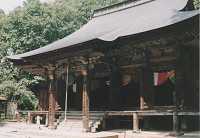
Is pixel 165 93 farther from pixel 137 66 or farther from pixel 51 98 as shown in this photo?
pixel 51 98

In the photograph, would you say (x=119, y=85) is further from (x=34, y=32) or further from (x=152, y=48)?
(x=34, y=32)

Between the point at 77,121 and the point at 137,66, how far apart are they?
3.84 meters

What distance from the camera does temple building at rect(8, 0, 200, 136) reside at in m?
12.9

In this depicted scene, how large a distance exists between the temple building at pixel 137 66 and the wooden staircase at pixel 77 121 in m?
0.05

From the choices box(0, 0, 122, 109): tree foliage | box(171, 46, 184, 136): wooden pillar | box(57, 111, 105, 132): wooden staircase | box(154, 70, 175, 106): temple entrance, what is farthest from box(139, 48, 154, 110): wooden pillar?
box(0, 0, 122, 109): tree foliage

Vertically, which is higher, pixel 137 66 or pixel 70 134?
pixel 137 66

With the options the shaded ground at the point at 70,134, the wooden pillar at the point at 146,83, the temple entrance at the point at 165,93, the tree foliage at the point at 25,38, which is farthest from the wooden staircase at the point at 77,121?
the tree foliage at the point at 25,38

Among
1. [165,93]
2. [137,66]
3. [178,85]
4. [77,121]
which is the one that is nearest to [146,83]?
[137,66]

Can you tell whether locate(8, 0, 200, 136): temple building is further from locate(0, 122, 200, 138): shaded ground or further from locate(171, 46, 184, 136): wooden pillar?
locate(0, 122, 200, 138): shaded ground

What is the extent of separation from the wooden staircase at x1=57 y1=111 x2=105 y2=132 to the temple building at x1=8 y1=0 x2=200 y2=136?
0.05 m

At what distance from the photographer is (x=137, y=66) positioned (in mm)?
15219

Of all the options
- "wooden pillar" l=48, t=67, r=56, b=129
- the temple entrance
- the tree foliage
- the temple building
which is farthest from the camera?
the tree foliage

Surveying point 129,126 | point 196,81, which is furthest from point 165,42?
point 129,126

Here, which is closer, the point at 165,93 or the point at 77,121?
the point at 165,93
